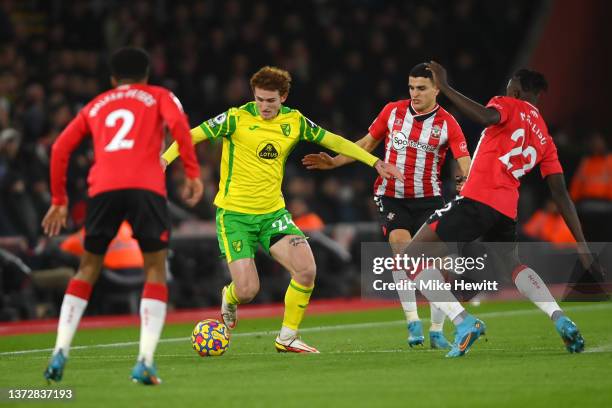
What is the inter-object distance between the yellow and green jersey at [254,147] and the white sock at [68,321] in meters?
2.66

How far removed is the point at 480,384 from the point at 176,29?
46.3 feet

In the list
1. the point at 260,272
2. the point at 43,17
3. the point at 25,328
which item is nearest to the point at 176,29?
the point at 43,17

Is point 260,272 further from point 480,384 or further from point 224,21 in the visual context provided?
point 480,384

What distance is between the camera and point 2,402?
772 cm

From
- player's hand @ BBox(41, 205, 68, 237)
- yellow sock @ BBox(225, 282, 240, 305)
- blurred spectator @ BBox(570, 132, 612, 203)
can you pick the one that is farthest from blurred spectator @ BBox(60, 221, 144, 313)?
blurred spectator @ BBox(570, 132, 612, 203)

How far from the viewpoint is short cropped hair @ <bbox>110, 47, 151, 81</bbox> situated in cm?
848

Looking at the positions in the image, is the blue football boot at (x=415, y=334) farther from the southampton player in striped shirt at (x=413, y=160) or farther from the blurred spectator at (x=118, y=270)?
the blurred spectator at (x=118, y=270)

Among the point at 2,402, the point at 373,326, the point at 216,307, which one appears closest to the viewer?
the point at 2,402

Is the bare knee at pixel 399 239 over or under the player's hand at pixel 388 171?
under

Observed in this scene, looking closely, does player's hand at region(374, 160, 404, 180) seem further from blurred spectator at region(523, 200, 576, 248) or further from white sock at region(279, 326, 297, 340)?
blurred spectator at region(523, 200, 576, 248)

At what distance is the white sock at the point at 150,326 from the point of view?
812cm

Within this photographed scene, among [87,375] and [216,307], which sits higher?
[87,375]

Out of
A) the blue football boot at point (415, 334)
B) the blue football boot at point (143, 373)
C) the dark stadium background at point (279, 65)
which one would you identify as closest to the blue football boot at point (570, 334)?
the blue football boot at point (415, 334)

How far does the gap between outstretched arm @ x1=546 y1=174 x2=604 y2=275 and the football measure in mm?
2914
